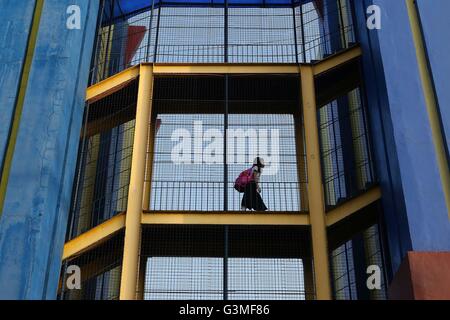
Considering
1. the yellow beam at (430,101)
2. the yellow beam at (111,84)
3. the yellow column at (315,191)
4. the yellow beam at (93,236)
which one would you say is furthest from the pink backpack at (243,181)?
the yellow beam at (430,101)

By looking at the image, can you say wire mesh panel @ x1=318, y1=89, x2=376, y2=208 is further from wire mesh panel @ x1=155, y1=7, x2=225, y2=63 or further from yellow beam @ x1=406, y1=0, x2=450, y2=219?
wire mesh panel @ x1=155, y1=7, x2=225, y2=63

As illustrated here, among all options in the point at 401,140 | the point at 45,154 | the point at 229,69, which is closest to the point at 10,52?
the point at 45,154

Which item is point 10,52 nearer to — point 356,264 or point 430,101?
point 430,101

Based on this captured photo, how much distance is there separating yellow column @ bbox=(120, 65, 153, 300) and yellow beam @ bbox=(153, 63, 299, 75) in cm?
47

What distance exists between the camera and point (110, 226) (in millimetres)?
12945

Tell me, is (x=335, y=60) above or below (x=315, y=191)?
above

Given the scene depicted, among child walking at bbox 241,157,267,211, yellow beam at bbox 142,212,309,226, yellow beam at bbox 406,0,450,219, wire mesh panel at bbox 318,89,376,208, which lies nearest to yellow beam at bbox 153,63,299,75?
wire mesh panel at bbox 318,89,376,208

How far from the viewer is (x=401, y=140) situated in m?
12.0

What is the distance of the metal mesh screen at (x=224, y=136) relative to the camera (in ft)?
44.0

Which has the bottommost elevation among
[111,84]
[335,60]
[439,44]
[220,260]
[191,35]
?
[220,260]

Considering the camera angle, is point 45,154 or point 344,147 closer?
point 45,154

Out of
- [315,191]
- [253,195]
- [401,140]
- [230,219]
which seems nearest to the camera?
[401,140]

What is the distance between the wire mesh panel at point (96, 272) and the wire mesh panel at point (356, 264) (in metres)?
4.58

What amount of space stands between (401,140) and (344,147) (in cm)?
349
